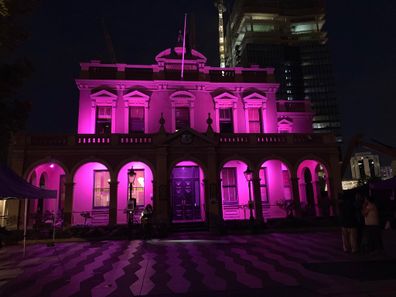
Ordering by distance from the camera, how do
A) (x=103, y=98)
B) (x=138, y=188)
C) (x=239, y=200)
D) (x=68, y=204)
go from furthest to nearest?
1. (x=103, y=98)
2. (x=239, y=200)
3. (x=138, y=188)
4. (x=68, y=204)

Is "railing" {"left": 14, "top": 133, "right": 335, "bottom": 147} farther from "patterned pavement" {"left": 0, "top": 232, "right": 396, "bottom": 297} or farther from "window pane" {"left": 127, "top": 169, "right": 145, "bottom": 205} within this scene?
"patterned pavement" {"left": 0, "top": 232, "right": 396, "bottom": 297}

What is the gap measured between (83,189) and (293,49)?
11208 cm

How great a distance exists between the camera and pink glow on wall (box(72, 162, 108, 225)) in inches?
775

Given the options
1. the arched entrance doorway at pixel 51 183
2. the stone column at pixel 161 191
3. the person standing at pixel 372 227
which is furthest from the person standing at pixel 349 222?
the arched entrance doorway at pixel 51 183

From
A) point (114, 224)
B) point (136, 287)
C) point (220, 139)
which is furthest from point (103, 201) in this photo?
point (136, 287)

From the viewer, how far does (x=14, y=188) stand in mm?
10867

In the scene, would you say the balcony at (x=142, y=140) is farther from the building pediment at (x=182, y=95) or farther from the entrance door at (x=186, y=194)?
the building pediment at (x=182, y=95)

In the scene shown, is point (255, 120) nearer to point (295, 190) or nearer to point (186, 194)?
point (295, 190)

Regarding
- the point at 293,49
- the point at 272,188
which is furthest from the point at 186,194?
the point at 293,49

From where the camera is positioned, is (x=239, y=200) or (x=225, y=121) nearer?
(x=239, y=200)

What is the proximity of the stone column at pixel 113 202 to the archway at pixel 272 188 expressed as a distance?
33.4 feet

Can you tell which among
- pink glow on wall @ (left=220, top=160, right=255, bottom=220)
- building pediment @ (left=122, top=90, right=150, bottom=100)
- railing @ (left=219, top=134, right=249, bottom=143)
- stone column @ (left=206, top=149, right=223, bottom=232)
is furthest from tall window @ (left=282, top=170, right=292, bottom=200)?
building pediment @ (left=122, top=90, right=150, bottom=100)

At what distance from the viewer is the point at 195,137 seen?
20078 millimetres

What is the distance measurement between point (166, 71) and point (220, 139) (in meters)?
7.05
